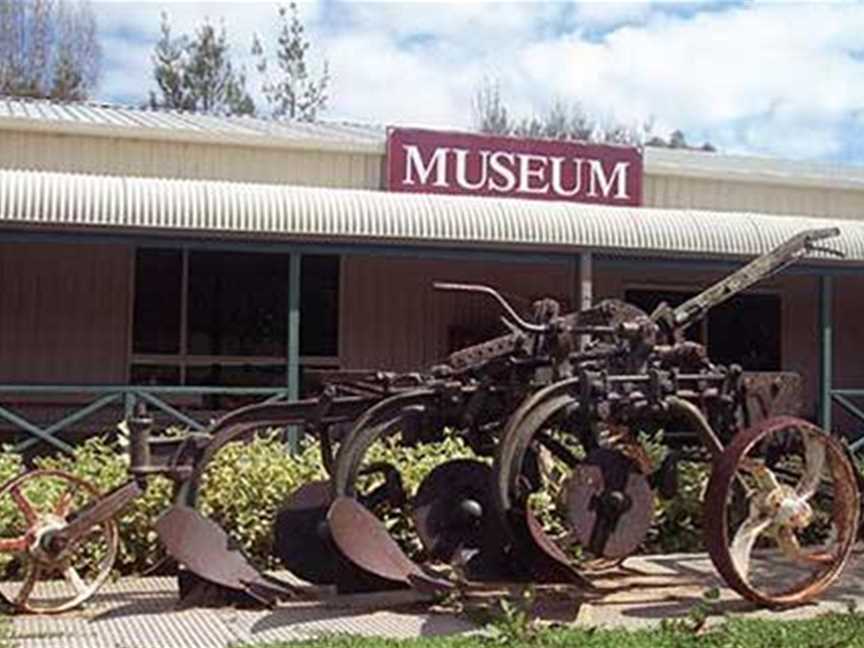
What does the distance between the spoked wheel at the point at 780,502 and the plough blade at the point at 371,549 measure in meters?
1.51

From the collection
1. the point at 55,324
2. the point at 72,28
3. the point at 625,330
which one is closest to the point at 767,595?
the point at 625,330

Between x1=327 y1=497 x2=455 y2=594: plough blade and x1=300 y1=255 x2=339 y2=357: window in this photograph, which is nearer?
x1=327 y1=497 x2=455 y2=594: plough blade

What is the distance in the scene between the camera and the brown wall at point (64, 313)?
14.2 m

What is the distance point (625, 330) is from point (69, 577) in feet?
10.8

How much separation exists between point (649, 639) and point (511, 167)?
7.74 meters

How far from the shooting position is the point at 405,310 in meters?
15.6

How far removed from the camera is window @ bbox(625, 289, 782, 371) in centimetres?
1702

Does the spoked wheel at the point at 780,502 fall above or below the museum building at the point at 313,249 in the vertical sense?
below

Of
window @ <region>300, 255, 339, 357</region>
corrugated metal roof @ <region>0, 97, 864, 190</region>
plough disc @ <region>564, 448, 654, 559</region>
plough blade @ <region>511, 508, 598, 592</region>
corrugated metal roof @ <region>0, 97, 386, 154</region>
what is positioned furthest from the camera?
window @ <region>300, 255, 339, 357</region>

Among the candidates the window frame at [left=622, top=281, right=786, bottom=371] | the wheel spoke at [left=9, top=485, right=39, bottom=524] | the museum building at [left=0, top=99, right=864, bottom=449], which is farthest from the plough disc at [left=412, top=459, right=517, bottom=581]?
the window frame at [left=622, top=281, right=786, bottom=371]

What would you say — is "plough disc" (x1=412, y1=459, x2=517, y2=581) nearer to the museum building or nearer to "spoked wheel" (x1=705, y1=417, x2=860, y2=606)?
"spoked wheel" (x1=705, y1=417, x2=860, y2=606)

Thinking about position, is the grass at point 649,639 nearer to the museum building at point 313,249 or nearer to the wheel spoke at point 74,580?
the wheel spoke at point 74,580

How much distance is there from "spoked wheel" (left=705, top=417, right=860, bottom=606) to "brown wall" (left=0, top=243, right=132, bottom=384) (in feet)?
26.8

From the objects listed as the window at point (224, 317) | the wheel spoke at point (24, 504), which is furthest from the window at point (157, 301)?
the wheel spoke at point (24, 504)
